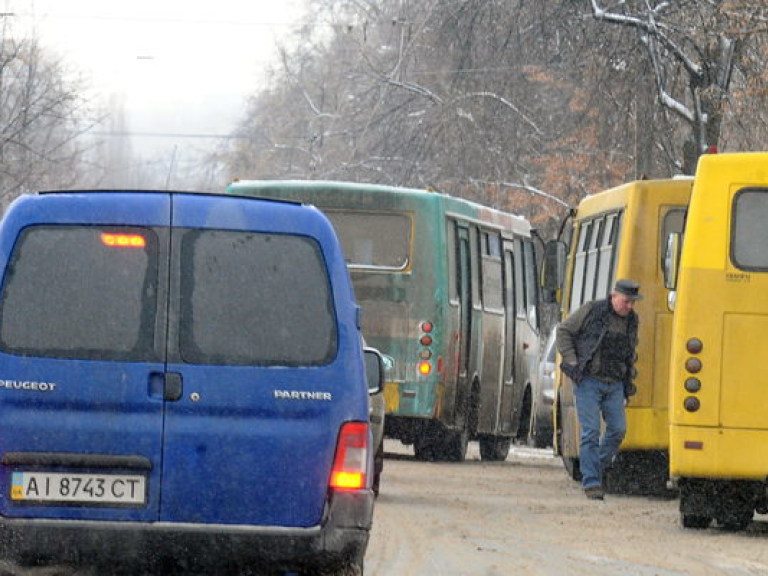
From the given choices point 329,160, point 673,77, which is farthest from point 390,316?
A: point 329,160

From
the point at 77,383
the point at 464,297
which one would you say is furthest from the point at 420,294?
the point at 77,383

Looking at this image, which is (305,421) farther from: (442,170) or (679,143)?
(442,170)

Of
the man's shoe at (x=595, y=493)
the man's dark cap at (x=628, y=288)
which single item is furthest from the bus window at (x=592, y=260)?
the man's shoe at (x=595, y=493)

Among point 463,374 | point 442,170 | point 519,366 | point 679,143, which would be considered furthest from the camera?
point 442,170

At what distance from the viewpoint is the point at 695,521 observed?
1521 centimetres

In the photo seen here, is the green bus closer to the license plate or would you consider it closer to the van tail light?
the van tail light

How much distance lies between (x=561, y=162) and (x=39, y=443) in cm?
3514

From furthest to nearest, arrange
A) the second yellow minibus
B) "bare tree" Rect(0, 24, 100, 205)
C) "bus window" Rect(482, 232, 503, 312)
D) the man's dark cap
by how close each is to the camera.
→ "bare tree" Rect(0, 24, 100, 205) < "bus window" Rect(482, 232, 503, 312) < the man's dark cap < the second yellow minibus

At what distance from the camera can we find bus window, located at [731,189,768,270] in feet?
48.4

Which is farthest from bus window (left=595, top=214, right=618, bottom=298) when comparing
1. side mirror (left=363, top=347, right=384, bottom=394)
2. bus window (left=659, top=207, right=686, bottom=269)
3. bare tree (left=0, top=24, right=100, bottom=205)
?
bare tree (left=0, top=24, right=100, bottom=205)

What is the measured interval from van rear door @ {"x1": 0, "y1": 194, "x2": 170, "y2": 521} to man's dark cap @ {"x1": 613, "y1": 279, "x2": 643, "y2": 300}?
29.3ft

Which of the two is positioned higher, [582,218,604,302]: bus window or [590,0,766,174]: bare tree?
[590,0,766,174]: bare tree

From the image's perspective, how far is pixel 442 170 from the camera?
43188 mm

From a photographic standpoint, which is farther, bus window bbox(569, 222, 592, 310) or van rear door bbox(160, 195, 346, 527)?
bus window bbox(569, 222, 592, 310)
